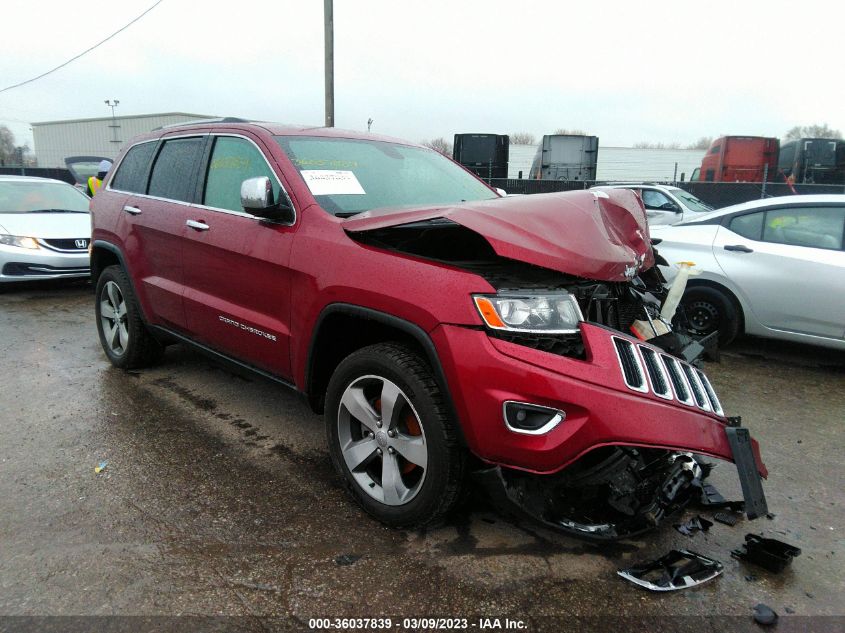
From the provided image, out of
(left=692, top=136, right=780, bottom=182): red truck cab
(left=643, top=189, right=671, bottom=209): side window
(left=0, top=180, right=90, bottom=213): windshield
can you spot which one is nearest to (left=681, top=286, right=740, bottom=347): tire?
(left=643, top=189, right=671, bottom=209): side window

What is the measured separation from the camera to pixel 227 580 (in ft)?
7.93

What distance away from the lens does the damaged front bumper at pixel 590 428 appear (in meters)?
2.18

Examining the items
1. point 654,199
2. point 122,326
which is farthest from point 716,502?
point 654,199

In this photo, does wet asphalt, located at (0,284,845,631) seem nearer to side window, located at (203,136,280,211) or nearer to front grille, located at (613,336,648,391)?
front grille, located at (613,336,648,391)

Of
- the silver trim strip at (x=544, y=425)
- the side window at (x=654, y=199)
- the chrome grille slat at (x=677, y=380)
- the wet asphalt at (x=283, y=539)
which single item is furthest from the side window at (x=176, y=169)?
the side window at (x=654, y=199)

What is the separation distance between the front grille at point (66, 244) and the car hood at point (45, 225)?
5 centimetres

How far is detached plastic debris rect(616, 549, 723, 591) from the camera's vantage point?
2.39m

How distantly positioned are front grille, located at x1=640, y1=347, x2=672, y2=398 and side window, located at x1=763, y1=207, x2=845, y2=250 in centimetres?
367

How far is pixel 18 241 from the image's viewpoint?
7.64 m

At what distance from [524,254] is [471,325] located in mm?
344

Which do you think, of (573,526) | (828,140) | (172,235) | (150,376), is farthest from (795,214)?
(828,140)

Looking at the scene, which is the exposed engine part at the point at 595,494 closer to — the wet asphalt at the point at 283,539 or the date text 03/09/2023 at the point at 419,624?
the wet asphalt at the point at 283,539

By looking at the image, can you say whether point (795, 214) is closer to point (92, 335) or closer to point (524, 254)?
point (524, 254)

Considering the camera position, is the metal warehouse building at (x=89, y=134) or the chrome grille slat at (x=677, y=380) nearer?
the chrome grille slat at (x=677, y=380)
